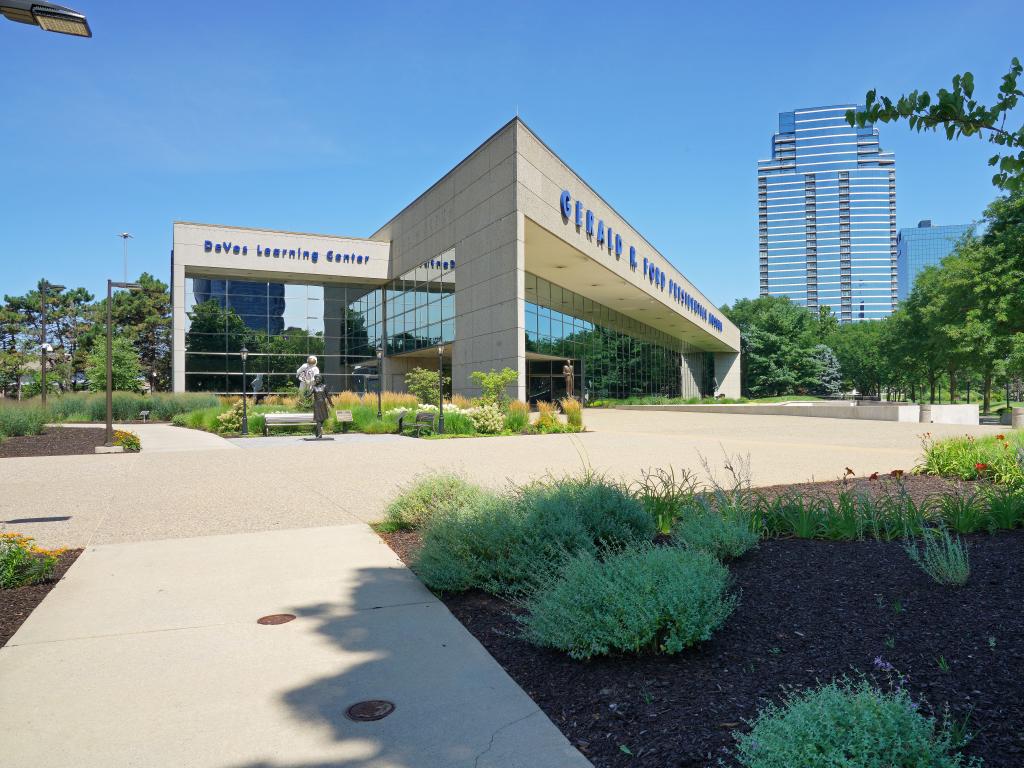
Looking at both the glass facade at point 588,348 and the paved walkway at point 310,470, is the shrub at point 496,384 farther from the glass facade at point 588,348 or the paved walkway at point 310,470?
the glass facade at point 588,348

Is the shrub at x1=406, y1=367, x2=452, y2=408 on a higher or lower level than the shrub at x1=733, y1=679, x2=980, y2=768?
higher

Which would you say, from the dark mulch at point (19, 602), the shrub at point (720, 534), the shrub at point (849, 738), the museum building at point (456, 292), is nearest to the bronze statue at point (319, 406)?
the museum building at point (456, 292)

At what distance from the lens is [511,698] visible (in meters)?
3.06

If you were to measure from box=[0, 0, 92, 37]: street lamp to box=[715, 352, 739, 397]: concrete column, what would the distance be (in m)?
67.9

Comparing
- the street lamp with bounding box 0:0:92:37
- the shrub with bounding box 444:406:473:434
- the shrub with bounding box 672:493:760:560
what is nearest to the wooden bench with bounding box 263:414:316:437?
the shrub with bounding box 444:406:473:434

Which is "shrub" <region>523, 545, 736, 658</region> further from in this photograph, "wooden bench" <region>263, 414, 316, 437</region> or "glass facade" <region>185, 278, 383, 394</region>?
"glass facade" <region>185, 278, 383, 394</region>

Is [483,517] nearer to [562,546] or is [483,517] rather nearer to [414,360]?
[562,546]

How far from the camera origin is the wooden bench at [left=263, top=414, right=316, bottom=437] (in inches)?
841

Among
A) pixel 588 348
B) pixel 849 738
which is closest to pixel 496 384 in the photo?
pixel 588 348

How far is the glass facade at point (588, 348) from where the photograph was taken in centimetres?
3469

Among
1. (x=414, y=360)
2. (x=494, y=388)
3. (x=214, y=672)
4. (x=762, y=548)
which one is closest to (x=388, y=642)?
(x=214, y=672)

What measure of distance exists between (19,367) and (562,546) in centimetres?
6131

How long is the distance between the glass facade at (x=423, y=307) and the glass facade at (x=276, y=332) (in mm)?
2341

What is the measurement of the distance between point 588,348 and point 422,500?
34171 millimetres
